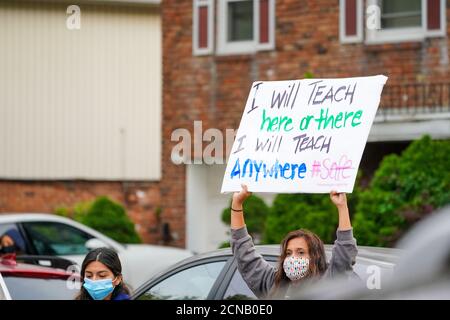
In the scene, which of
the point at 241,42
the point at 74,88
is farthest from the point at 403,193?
the point at 74,88

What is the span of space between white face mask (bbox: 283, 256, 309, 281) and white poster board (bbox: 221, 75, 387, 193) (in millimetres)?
326

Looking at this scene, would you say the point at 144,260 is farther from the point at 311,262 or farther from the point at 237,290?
the point at 311,262

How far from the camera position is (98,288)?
5426 millimetres

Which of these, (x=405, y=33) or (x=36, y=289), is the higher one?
(x=405, y=33)

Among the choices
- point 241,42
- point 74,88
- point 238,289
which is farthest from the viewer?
point 74,88

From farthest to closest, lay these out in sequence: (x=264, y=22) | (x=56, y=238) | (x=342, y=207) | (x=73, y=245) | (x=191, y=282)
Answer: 1. (x=264, y=22)
2. (x=73, y=245)
3. (x=56, y=238)
4. (x=191, y=282)
5. (x=342, y=207)

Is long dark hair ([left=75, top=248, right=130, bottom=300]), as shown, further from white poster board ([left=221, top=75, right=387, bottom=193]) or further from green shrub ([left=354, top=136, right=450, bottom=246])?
green shrub ([left=354, top=136, right=450, bottom=246])

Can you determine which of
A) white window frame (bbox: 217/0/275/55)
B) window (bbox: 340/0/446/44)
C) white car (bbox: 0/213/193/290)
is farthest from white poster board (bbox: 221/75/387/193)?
white window frame (bbox: 217/0/275/55)

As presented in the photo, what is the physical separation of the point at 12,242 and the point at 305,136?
6.85m

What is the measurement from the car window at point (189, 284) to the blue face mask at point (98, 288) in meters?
0.79

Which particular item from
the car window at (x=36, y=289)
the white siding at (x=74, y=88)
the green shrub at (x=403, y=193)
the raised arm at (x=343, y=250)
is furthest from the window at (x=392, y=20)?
the raised arm at (x=343, y=250)

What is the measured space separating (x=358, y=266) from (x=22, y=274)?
3.42 meters

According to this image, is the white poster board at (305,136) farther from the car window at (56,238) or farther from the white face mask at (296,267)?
the car window at (56,238)

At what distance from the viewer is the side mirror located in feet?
40.5
